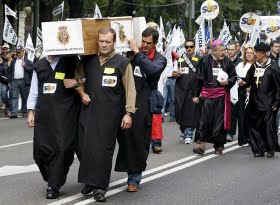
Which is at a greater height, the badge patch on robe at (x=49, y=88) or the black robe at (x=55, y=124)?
the badge patch on robe at (x=49, y=88)

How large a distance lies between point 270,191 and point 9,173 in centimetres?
352

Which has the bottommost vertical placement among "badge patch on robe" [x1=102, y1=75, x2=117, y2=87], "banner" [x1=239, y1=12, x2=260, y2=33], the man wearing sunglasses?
the man wearing sunglasses

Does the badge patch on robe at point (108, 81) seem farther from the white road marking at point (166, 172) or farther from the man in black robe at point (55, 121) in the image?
the white road marking at point (166, 172)

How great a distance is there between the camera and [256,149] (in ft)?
39.0

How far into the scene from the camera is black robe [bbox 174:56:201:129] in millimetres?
13500

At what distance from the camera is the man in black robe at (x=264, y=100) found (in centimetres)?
1188

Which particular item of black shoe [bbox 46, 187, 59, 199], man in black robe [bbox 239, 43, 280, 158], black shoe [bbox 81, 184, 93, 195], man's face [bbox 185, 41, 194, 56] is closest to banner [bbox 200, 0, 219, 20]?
man's face [bbox 185, 41, 194, 56]

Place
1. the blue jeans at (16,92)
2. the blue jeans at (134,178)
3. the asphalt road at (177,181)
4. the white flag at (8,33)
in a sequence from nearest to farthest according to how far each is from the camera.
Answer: the asphalt road at (177,181), the blue jeans at (134,178), the blue jeans at (16,92), the white flag at (8,33)

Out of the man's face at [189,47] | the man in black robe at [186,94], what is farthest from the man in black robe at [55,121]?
the man's face at [189,47]

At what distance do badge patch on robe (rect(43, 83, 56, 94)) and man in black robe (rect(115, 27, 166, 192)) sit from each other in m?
0.96

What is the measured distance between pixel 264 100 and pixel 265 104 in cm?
7

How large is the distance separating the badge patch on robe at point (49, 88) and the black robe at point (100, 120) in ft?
1.28

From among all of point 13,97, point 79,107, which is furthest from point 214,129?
point 13,97

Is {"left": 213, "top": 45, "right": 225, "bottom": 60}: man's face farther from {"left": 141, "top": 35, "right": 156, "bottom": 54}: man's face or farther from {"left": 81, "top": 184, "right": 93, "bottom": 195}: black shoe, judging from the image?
{"left": 81, "top": 184, "right": 93, "bottom": 195}: black shoe
